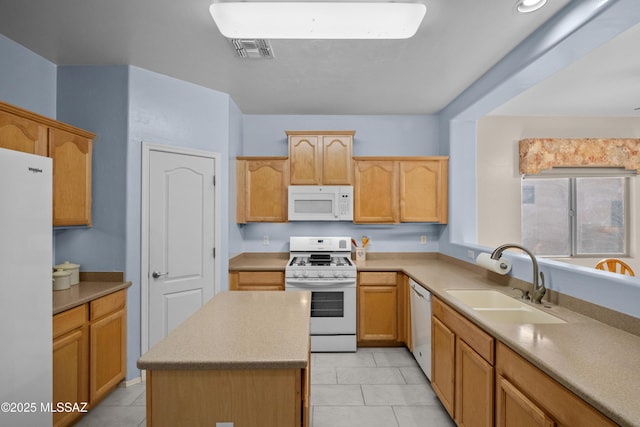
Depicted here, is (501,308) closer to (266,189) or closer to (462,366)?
(462,366)

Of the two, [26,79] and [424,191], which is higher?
[26,79]

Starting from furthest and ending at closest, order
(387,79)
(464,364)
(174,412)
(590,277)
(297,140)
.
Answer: (297,140)
(387,79)
(464,364)
(590,277)
(174,412)

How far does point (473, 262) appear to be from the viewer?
9.85 ft

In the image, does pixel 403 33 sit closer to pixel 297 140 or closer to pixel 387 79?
pixel 387 79

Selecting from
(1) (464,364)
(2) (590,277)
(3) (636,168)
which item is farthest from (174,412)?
(3) (636,168)

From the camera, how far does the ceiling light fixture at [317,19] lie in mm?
1726

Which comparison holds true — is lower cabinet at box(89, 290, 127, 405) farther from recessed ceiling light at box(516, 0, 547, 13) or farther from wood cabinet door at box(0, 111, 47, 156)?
recessed ceiling light at box(516, 0, 547, 13)

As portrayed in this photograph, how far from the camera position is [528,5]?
1.77 m

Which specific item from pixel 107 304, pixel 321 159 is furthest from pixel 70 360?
pixel 321 159

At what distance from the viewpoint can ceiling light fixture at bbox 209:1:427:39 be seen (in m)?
1.73

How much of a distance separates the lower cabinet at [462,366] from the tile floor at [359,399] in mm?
199

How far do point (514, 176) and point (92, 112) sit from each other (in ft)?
14.7

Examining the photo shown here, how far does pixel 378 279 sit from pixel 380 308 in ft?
1.00

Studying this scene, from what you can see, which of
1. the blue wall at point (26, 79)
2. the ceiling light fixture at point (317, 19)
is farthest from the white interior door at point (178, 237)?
the ceiling light fixture at point (317, 19)
